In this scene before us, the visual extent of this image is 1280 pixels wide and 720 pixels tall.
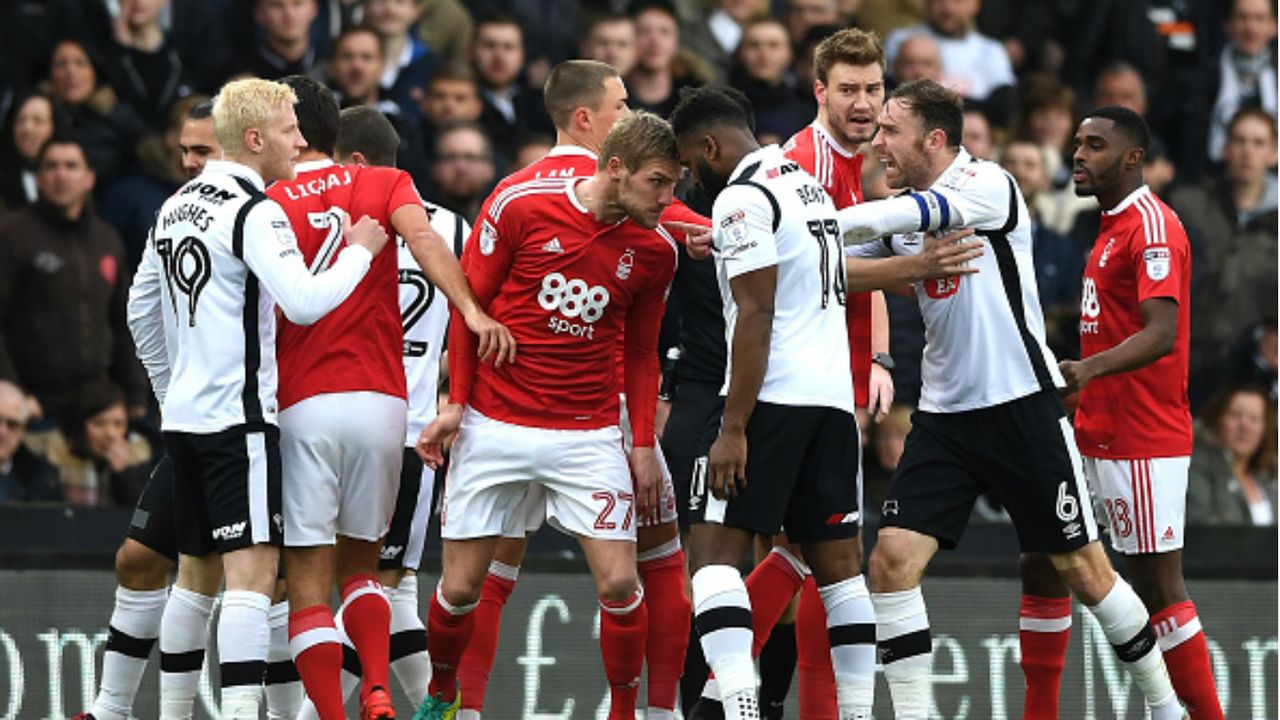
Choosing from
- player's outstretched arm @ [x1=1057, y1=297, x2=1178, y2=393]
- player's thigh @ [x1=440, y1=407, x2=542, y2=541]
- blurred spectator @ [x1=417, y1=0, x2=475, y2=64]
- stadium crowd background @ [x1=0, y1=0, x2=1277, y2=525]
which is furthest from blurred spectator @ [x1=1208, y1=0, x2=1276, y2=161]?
player's thigh @ [x1=440, y1=407, x2=542, y2=541]

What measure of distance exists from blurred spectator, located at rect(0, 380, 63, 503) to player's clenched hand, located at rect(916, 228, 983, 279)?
539cm

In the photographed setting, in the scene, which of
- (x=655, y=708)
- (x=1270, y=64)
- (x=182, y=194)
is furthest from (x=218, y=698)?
(x=1270, y=64)

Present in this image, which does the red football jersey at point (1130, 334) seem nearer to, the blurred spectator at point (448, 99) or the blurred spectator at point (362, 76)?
the blurred spectator at point (362, 76)

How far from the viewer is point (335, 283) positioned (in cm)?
755

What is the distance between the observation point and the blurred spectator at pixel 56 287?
38.1 ft

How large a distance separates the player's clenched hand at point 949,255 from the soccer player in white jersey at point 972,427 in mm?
54

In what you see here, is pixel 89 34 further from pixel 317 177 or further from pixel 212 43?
pixel 317 177

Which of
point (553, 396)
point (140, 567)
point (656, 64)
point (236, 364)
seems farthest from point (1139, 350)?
point (656, 64)

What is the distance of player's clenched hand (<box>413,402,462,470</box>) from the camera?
7.96m

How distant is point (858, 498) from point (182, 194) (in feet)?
8.88

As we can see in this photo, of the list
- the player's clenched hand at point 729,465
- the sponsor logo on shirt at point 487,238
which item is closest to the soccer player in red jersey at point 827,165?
the player's clenched hand at point 729,465

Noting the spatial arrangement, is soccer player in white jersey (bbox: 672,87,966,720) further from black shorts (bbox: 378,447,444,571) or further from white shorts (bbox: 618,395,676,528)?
black shorts (bbox: 378,447,444,571)

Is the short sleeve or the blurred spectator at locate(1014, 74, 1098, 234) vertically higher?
the blurred spectator at locate(1014, 74, 1098, 234)

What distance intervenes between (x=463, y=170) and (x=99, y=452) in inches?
102
